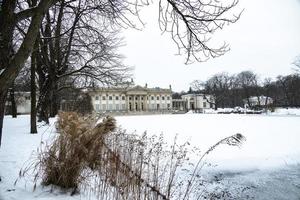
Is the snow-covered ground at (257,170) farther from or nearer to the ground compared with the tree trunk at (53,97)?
nearer to the ground

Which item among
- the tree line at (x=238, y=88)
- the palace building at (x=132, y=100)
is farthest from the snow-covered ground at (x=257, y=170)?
the palace building at (x=132, y=100)

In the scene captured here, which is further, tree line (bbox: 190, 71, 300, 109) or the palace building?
the palace building

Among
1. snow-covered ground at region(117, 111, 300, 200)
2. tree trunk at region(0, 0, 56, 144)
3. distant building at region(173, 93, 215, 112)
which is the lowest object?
snow-covered ground at region(117, 111, 300, 200)

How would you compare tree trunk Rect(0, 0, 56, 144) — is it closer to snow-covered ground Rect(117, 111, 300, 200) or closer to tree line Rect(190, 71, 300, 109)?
snow-covered ground Rect(117, 111, 300, 200)

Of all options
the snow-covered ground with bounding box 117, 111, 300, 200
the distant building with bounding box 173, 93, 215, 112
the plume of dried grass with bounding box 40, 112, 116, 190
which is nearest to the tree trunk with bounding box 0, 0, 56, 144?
the plume of dried grass with bounding box 40, 112, 116, 190

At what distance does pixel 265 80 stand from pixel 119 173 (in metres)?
95.1

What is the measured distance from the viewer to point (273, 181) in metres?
8.64

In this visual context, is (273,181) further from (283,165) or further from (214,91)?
(214,91)

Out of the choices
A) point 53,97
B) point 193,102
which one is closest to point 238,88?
point 193,102

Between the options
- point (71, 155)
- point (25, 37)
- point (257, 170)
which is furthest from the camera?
point (257, 170)

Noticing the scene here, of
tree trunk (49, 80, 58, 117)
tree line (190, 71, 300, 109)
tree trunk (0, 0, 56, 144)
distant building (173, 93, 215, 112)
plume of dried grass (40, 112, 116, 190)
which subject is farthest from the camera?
distant building (173, 93, 215, 112)

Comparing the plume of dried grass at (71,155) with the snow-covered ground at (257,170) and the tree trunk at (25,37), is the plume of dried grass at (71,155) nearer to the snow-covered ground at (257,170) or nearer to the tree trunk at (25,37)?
the tree trunk at (25,37)

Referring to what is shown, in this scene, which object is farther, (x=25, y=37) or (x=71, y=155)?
(x=71, y=155)

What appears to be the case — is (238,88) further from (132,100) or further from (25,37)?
(25,37)
